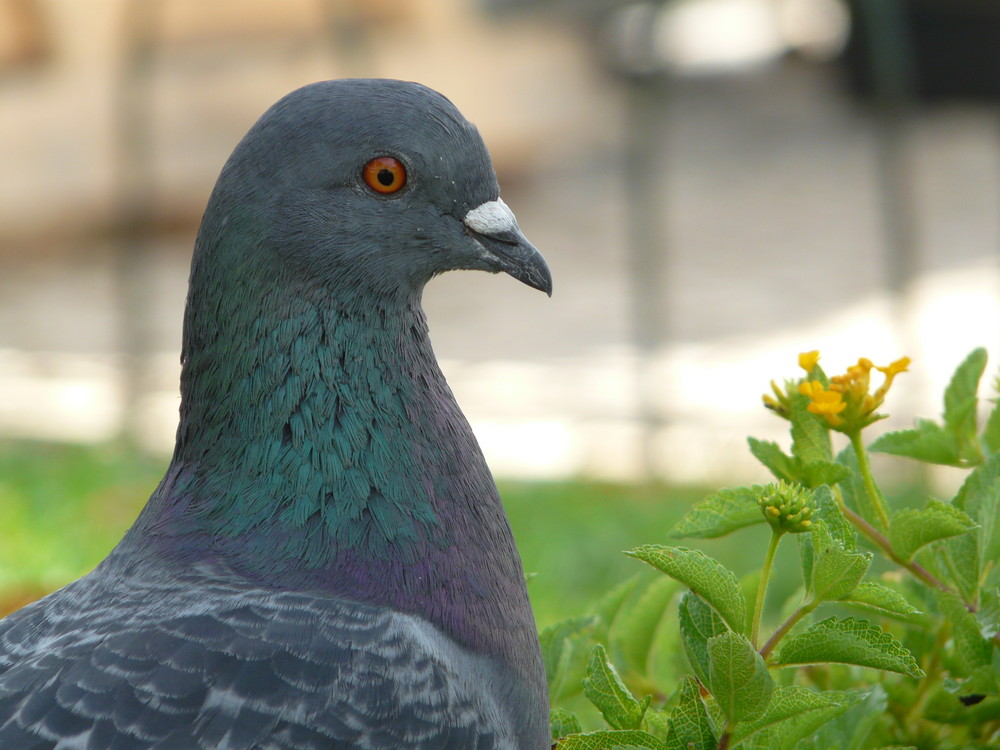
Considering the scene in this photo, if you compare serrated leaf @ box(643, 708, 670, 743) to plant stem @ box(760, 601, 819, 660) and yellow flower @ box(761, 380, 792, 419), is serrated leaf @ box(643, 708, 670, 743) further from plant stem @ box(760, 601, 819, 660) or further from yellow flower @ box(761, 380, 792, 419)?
yellow flower @ box(761, 380, 792, 419)

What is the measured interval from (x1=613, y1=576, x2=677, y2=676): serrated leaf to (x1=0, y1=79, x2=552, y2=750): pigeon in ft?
0.72

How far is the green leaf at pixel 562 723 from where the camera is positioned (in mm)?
1899

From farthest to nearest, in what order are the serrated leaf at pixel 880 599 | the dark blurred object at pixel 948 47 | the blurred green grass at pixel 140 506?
the dark blurred object at pixel 948 47
the blurred green grass at pixel 140 506
the serrated leaf at pixel 880 599

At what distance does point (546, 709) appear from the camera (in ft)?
5.98

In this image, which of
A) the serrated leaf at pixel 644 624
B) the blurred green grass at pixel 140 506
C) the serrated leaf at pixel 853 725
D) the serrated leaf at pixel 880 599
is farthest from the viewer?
the blurred green grass at pixel 140 506

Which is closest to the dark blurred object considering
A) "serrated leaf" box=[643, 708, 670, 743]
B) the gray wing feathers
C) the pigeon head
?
the pigeon head

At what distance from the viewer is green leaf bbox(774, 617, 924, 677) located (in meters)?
1.49

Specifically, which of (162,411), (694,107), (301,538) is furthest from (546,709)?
(694,107)

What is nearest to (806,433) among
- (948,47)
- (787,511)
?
(787,511)

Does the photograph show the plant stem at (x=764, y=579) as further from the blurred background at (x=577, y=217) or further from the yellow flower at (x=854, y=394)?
the blurred background at (x=577, y=217)

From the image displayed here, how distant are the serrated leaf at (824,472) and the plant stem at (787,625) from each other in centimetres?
19

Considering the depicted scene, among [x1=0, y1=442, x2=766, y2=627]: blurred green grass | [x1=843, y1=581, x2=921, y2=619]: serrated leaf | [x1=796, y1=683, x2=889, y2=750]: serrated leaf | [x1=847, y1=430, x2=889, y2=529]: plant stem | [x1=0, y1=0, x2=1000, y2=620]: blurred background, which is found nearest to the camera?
[x1=843, y1=581, x2=921, y2=619]: serrated leaf

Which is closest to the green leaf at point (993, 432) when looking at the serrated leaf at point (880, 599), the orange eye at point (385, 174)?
the serrated leaf at point (880, 599)

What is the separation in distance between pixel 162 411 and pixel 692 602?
6349 mm
